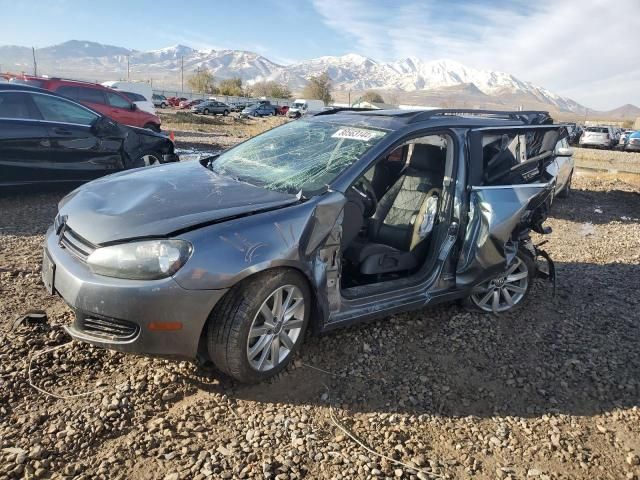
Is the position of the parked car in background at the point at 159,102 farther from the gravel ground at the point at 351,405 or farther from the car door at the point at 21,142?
the gravel ground at the point at 351,405

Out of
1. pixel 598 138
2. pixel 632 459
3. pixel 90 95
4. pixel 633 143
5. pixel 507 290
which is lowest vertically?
pixel 632 459

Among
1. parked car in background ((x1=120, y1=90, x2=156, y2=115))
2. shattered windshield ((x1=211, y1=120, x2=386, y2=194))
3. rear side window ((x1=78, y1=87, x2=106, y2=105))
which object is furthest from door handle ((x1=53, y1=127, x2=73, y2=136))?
parked car in background ((x1=120, y1=90, x2=156, y2=115))

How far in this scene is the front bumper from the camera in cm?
254

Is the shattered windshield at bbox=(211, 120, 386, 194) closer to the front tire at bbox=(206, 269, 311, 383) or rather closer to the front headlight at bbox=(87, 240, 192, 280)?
the front tire at bbox=(206, 269, 311, 383)

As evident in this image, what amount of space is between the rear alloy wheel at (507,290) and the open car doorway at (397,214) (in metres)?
0.75

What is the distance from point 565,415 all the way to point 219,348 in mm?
2153

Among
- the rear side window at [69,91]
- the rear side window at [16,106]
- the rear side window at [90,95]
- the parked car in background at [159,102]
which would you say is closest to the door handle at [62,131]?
the rear side window at [16,106]

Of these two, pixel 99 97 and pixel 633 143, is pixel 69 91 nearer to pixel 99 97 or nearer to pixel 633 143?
pixel 99 97

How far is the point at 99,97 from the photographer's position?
43.0 ft

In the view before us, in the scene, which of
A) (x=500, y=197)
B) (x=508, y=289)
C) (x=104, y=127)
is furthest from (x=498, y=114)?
(x=104, y=127)

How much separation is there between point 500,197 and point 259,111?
4627cm

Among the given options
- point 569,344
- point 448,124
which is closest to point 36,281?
point 448,124

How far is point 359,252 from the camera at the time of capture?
12.3 ft

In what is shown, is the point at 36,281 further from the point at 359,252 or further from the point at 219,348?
the point at 359,252
